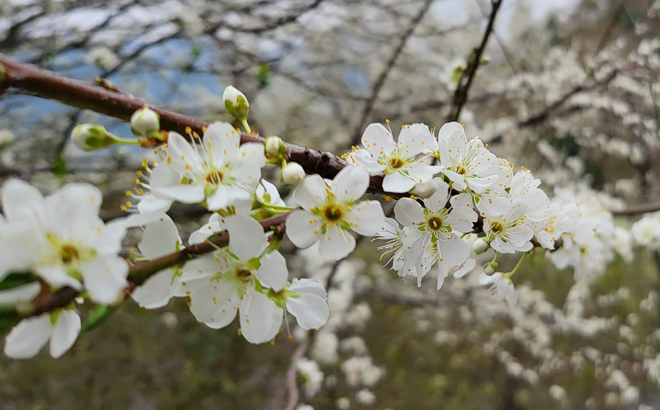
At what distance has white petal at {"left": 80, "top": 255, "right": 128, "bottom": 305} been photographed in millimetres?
358

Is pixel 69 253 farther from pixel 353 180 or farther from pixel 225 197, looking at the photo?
pixel 353 180

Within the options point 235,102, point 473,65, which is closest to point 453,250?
point 235,102

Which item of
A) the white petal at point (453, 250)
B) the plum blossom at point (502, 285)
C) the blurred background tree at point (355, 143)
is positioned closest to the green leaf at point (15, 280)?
the white petal at point (453, 250)

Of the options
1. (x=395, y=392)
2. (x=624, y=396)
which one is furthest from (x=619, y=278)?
(x=395, y=392)

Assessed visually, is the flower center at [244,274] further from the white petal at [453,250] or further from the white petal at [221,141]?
the white petal at [453,250]

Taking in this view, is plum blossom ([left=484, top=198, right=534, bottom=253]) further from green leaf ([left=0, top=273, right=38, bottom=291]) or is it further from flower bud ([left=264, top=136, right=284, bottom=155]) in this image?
green leaf ([left=0, top=273, right=38, bottom=291])

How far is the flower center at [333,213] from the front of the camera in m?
0.52

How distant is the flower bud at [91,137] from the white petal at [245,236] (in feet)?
0.59

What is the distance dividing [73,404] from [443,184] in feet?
11.1

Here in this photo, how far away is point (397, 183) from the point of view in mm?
521

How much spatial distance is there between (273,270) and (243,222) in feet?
0.23

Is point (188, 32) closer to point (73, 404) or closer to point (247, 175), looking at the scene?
point (247, 175)

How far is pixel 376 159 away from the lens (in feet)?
1.88

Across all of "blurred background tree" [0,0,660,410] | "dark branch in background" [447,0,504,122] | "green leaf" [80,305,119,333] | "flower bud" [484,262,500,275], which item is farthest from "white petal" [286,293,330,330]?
"blurred background tree" [0,0,660,410]
